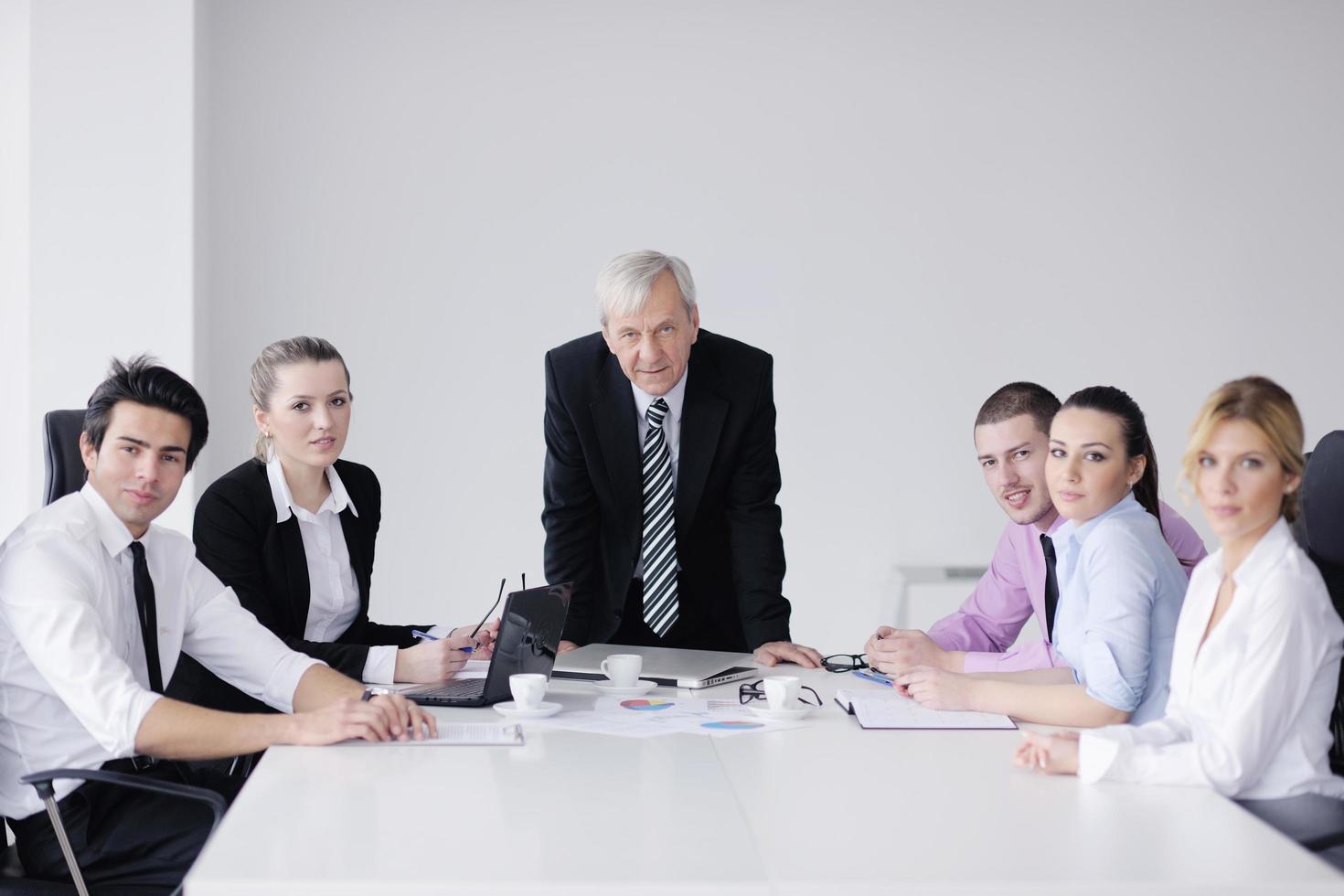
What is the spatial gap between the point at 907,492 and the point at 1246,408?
3500 millimetres

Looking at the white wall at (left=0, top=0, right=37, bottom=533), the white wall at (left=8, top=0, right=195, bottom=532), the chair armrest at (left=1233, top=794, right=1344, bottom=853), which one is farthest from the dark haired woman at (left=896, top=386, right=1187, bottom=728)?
the white wall at (left=0, top=0, right=37, bottom=533)

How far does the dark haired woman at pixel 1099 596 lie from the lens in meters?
1.99

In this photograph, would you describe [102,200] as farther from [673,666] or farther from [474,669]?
[673,666]

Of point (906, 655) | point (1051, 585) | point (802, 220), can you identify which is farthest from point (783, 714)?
point (802, 220)

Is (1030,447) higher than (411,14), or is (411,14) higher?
(411,14)

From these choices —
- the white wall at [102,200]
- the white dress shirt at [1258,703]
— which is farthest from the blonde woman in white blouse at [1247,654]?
the white wall at [102,200]

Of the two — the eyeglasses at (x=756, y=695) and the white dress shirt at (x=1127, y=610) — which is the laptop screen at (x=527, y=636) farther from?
the white dress shirt at (x=1127, y=610)

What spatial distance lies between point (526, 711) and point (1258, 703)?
1129 mm

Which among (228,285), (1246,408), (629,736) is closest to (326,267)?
(228,285)

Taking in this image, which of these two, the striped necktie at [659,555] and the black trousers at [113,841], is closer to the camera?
the black trousers at [113,841]

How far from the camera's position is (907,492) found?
17.0 feet

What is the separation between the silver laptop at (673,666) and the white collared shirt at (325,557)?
534mm

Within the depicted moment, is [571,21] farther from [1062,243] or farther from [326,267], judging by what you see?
[1062,243]

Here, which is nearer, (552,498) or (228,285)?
(552,498)
